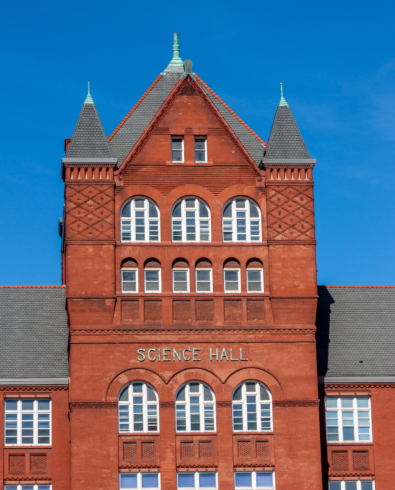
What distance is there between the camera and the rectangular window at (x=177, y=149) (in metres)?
50.8

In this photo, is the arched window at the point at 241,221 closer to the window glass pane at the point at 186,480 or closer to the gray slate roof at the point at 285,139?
the gray slate roof at the point at 285,139

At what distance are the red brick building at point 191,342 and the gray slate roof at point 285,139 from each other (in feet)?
0.23

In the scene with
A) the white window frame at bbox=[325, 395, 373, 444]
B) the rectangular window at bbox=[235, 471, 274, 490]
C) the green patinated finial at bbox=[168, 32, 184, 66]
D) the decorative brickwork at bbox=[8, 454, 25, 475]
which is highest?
the green patinated finial at bbox=[168, 32, 184, 66]

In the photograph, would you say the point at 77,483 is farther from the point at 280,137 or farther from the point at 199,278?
the point at 280,137

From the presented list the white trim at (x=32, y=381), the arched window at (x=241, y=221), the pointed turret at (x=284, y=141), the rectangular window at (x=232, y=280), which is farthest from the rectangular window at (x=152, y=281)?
the pointed turret at (x=284, y=141)

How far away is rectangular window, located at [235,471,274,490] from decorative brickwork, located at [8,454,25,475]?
9.22 m

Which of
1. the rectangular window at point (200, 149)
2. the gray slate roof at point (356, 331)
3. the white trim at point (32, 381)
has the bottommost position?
the white trim at point (32, 381)

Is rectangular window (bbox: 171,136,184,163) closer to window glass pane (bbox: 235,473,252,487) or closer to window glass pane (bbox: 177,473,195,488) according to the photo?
window glass pane (bbox: 177,473,195,488)

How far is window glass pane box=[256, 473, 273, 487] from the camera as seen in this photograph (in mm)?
47812

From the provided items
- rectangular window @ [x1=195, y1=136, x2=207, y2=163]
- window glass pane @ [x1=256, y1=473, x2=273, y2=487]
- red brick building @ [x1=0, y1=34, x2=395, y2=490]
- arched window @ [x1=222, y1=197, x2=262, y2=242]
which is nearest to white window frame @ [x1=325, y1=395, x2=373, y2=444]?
red brick building @ [x1=0, y1=34, x2=395, y2=490]

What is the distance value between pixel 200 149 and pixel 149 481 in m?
14.1

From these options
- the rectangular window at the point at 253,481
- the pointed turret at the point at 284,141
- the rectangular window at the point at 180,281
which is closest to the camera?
the rectangular window at the point at 253,481

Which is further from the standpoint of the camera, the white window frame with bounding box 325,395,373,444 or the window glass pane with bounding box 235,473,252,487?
the white window frame with bounding box 325,395,373,444

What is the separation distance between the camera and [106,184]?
4981 cm
